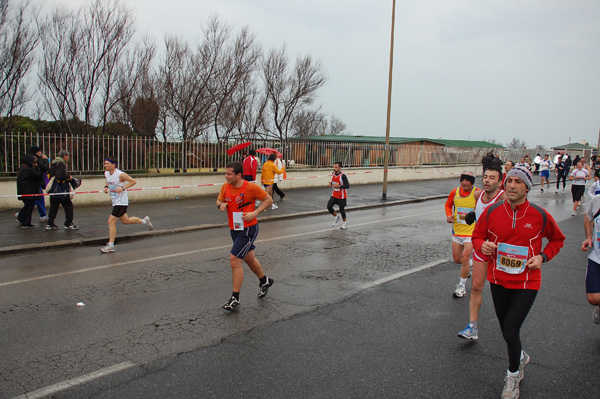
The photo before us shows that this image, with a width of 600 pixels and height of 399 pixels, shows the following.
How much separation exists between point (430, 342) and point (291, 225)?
766cm

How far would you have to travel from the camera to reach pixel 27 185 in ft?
34.9

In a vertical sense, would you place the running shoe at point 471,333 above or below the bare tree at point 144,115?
below

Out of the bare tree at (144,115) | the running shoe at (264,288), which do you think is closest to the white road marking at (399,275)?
the running shoe at (264,288)

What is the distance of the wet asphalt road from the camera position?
12.3 ft

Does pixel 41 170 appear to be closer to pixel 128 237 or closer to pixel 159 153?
pixel 128 237

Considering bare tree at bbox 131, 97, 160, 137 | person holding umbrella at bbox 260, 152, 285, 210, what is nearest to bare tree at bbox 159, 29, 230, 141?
bare tree at bbox 131, 97, 160, 137

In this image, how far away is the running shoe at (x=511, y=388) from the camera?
139 inches

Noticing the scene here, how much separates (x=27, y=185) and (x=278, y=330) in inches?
334

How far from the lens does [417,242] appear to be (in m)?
9.78

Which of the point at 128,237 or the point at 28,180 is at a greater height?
the point at 28,180

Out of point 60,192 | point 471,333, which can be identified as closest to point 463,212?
point 471,333

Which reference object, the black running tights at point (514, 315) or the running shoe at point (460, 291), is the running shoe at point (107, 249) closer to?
the running shoe at point (460, 291)

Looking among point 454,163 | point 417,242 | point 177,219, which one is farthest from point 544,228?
point 454,163

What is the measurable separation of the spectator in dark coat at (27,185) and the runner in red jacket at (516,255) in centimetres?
1020
